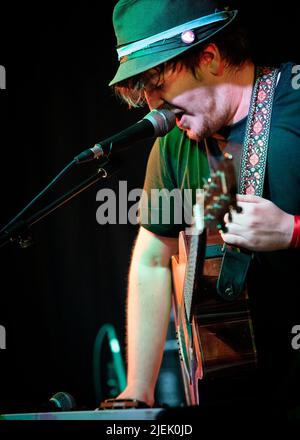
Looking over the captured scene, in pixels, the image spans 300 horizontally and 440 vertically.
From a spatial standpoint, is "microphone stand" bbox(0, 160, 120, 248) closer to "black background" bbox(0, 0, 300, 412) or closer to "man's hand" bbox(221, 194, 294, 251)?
"man's hand" bbox(221, 194, 294, 251)

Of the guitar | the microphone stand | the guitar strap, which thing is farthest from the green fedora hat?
the guitar

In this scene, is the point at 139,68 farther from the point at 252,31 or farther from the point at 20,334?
the point at 20,334

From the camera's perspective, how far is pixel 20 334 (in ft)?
10.5

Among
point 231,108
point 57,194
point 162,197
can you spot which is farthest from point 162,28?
point 57,194

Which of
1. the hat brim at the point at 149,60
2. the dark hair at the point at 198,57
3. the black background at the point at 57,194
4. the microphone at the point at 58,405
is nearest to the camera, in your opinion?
the microphone at the point at 58,405

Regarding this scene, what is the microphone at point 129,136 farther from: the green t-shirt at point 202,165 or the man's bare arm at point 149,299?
the man's bare arm at point 149,299

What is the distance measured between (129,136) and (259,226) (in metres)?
0.47

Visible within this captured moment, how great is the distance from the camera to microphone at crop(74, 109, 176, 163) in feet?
5.26

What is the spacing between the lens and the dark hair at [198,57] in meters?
1.95

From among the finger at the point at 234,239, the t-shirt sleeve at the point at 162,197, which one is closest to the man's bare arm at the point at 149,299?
the t-shirt sleeve at the point at 162,197

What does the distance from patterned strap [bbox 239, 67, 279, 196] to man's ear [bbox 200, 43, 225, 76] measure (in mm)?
160

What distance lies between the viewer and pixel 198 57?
1.97 metres

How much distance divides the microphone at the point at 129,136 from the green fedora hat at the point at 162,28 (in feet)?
0.86

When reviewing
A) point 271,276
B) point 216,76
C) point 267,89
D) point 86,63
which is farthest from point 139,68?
point 86,63
